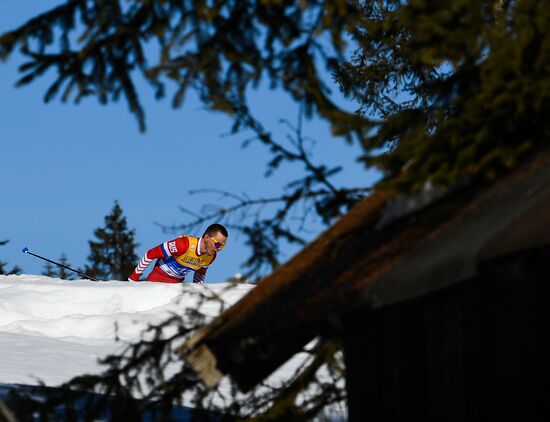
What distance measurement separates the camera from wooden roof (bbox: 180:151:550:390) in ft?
12.8

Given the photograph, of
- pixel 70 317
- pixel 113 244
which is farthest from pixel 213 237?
pixel 113 244

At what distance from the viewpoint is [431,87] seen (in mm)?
5266

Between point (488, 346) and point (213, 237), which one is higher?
point (213, 237)

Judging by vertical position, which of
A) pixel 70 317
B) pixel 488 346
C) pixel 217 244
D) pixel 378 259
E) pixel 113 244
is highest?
pixel 113 244

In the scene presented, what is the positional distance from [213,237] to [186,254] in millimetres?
583

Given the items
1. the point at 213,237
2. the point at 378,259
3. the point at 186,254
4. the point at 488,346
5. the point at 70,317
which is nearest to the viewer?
the point at 378,259

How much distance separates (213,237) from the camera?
16438mm

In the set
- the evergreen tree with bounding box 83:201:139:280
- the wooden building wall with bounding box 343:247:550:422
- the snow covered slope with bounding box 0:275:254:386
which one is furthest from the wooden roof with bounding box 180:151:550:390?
the evergreen tree with bounding box 83:201:139:280

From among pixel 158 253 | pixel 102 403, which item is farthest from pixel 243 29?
pixel 158 253

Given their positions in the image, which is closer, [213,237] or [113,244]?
[213,237]

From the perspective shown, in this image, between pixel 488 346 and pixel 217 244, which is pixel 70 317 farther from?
pixel 488 346

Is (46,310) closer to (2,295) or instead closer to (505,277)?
(2,295)

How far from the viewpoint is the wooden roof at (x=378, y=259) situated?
3.89 metres

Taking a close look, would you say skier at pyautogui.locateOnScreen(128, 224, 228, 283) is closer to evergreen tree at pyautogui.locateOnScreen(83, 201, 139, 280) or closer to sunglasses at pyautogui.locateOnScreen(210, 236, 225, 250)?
sunglasses at pyautogui.locateOnScreen(210, 236, 225, 250)
